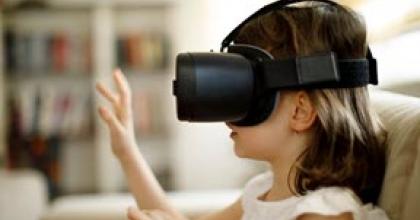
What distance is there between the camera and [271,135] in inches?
34.2

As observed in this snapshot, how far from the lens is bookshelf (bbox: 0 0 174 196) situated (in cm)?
342

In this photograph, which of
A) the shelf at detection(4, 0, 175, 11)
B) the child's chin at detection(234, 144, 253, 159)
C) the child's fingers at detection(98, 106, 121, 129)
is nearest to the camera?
the child's chin at detection(234, 144, 253, 159)

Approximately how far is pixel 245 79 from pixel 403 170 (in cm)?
26

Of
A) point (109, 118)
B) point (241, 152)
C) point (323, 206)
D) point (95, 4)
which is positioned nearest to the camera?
point (323, 206)

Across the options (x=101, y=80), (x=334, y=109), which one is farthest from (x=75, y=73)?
(x=334, y=109)

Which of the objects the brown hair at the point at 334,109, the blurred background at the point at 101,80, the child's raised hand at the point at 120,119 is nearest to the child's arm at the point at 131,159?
the child's raised hand at the point at 120,119

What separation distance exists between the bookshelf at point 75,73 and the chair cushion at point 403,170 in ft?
8.75

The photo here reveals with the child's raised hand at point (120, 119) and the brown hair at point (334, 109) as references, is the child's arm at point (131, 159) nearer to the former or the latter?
the child's raised hand at point (120, 119)

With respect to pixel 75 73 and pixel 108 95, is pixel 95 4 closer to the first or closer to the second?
pixel 75 73

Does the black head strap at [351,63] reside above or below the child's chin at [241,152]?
above

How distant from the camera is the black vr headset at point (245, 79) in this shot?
2.60ft

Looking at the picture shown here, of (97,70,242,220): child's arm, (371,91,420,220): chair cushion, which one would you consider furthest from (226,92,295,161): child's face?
(97,70,242,220): child's arm

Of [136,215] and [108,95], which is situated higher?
[108,95]

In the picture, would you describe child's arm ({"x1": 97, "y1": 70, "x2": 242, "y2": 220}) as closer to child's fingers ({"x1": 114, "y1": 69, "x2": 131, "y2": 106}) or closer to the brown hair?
child's fingers ({"x1": 114, "y1": 69, "x2": 131, "y2": 106})
